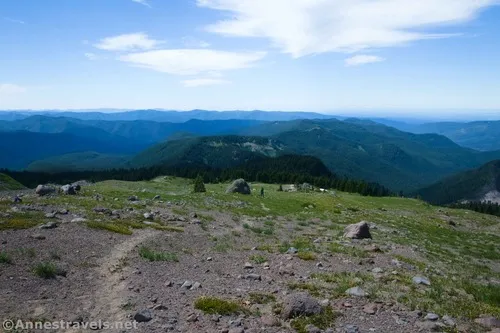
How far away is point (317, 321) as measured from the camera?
40.0 feet

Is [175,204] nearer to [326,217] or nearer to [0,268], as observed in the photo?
[326,217]

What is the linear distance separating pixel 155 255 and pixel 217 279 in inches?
184

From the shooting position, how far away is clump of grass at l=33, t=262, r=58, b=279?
15.0 meters

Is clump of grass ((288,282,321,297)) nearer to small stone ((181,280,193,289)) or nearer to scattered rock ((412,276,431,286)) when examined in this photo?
small stone ((181,280,193,289))

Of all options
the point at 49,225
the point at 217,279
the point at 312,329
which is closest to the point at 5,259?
the point at 49,225

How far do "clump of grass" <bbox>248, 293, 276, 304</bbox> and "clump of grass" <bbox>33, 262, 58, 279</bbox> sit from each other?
333 inches

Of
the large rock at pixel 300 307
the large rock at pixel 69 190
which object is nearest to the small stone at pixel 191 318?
the large rock at pixel 300 307

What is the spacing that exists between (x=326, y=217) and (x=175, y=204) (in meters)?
18.7

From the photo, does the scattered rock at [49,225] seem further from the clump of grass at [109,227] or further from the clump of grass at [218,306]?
the clump of grass at [218,306]

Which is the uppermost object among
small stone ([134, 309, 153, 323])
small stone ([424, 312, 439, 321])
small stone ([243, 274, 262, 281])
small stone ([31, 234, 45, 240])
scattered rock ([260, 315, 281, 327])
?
small stone ([31, 234, 45, 240])

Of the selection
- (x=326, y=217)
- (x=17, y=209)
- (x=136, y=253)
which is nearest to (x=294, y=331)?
(x=136, y=253)

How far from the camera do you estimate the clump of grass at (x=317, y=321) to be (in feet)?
38.8

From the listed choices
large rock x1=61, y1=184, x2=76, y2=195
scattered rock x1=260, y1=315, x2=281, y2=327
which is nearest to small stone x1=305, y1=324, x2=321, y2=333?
scattered rock x1=260, y1=315, x2=281, y2=327

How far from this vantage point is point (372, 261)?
2167 cm
